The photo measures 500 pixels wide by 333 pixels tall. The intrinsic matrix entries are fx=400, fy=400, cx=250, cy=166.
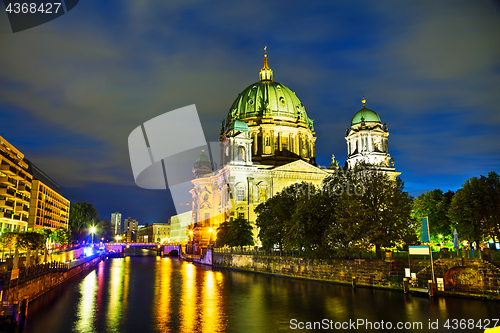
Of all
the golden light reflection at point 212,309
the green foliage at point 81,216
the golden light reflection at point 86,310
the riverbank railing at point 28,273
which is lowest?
the golden light reflection at point 212,309

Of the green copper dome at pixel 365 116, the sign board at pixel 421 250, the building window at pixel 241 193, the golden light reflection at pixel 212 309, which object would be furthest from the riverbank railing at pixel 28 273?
the green copper dome at pixel 365 116

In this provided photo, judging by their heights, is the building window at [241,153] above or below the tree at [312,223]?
above

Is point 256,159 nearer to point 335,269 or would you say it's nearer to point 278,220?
point 278,220

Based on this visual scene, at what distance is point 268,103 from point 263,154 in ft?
47.3

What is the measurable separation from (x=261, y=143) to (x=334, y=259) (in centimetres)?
6316

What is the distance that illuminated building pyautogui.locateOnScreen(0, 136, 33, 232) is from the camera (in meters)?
78.6

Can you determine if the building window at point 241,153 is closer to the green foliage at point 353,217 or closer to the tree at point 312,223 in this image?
the green foliage at point 353,217

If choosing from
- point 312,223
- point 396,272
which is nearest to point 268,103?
point 312,223

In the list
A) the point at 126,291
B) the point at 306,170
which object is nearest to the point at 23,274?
the point at 126,291

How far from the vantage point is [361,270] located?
3819 centimetres

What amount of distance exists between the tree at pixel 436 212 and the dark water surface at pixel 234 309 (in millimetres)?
38072

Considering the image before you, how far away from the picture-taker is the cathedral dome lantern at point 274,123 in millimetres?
102562

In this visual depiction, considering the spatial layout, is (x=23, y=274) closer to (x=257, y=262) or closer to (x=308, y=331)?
(x=308, y=331)

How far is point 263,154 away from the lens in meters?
102
